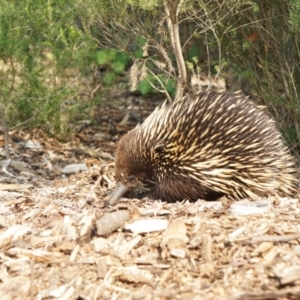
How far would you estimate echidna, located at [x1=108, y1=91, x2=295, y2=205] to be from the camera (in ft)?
17.6

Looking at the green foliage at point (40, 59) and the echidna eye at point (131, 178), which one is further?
the green foliage at point (40, 59)

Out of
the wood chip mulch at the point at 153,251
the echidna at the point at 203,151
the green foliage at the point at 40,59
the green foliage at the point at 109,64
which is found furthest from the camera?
the green foliage at the point at 109,64

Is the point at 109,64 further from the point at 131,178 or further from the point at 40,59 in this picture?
the point at 131,178

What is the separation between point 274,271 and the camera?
3.64 meters

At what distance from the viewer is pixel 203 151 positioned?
5.36 metres

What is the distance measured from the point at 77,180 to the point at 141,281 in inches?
107

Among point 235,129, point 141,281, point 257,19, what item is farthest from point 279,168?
point 141,281

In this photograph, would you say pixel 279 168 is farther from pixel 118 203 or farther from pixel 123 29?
pixel 123 29

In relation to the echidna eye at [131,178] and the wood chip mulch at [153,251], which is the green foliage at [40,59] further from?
the wood chip mulch at [153,251]

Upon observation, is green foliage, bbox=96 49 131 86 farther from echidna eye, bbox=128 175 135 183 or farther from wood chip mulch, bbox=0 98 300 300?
wood chip mulch, bbox=0 98 300 300

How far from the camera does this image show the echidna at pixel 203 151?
536 cm

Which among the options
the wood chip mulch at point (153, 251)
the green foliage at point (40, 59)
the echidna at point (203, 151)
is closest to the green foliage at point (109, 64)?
the green foliage at point (40, 59)

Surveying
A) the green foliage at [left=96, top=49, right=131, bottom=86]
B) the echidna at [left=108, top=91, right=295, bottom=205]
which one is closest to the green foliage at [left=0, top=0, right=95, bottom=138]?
the green foliage at [left=96, top=49, right=131, bottom=86]

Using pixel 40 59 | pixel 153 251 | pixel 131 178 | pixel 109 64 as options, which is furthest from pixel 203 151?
pixel 109 64
